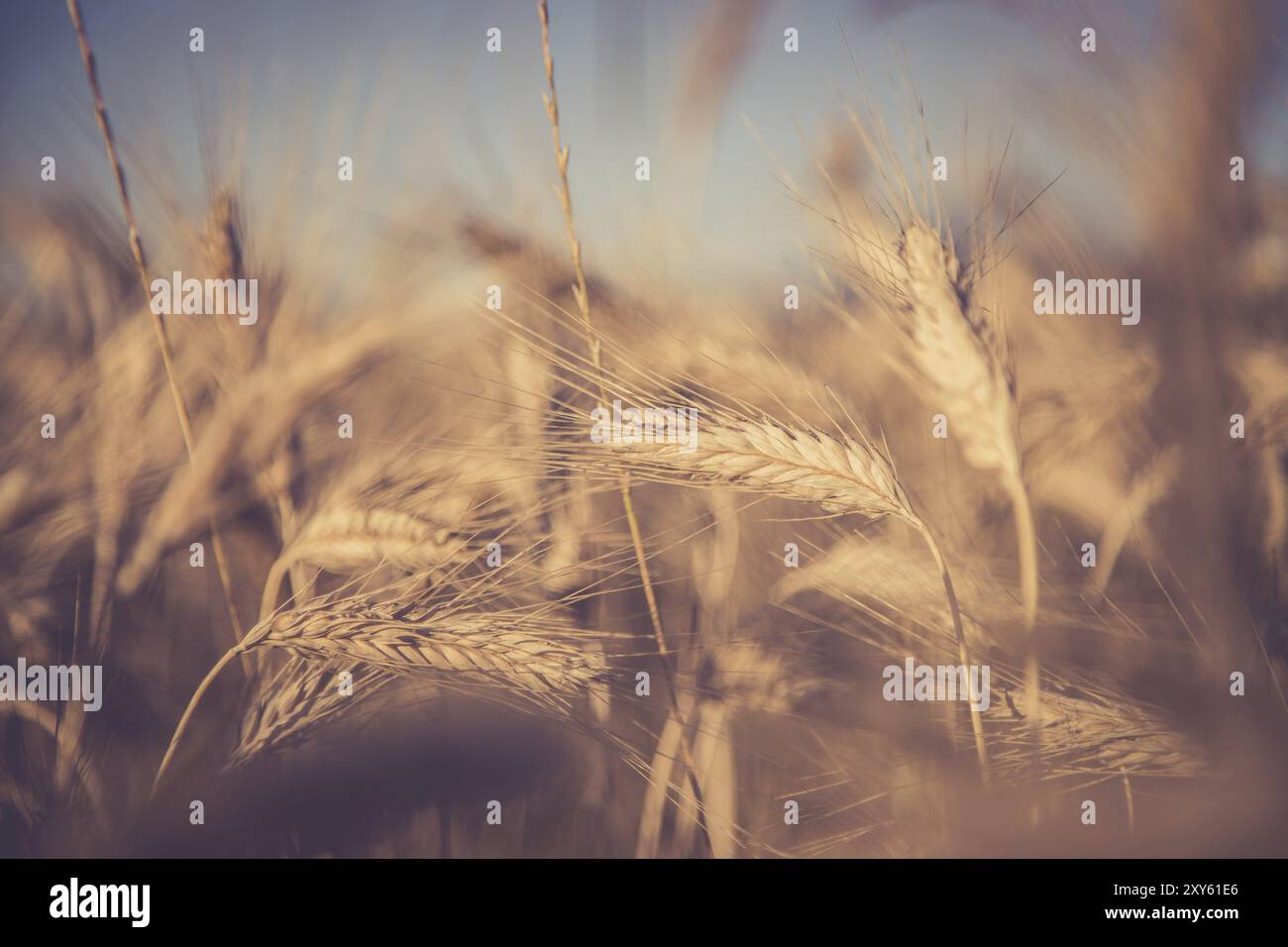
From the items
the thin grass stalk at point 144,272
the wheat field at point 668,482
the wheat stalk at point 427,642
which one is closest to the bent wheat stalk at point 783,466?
the wheat field at point 668,482

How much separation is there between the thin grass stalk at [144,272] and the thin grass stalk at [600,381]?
67 centimetres

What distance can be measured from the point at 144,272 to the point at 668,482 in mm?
904

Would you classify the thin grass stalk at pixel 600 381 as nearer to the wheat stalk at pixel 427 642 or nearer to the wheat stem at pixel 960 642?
the wheat stalk at pixel 427 642

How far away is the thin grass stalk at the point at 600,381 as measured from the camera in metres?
1.18

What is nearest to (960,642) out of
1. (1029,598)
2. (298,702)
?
(1029,598)

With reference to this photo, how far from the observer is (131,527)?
4.35ft

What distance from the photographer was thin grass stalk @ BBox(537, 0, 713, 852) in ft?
3.86

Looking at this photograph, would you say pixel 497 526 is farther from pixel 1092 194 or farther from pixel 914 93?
pixel 1092 194

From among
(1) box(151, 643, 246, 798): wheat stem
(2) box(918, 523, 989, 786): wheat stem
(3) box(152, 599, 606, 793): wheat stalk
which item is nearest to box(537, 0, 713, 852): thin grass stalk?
(3) box(152, 599, 606, 793): wheat stalk

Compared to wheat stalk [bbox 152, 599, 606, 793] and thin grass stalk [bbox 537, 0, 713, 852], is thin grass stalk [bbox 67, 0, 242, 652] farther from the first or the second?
thin grass stalk [bbox 537, 0, 713, 852]

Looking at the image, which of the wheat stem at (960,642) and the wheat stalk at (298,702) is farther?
the wheat stalk at (298,702)

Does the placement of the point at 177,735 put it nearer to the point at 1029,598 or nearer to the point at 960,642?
the point at 960,642

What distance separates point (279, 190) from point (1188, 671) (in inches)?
69.5
